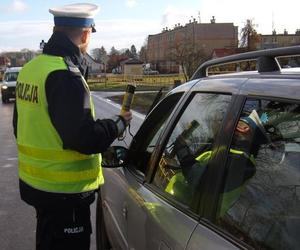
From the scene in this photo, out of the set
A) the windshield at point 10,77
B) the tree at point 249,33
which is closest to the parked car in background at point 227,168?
the windshield at point 10,77

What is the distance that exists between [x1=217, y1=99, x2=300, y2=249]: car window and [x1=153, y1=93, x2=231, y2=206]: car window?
205mm

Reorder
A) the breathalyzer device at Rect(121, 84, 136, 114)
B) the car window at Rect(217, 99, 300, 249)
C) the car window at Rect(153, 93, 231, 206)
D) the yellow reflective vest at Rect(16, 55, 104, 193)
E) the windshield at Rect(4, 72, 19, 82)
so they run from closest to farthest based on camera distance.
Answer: the car window at Rect(217, 99, 300, 249) → the car window at Rect(153, 93, 231, 206) → the yellow reflective vest at Rect(16, 55, 104, 193) → the breathalyzer device at Rect(121, 84, 136, 114) → the windshield at Rect(4, 72, 19, 82)

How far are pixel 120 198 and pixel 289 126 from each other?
61.5 inches

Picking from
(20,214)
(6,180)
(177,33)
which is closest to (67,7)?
(20,214)

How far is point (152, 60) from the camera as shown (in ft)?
432

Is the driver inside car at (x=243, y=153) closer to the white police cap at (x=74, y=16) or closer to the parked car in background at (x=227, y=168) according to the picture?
the parked car in background at (x=227, y=168)

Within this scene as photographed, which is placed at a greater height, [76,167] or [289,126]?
[289,126]

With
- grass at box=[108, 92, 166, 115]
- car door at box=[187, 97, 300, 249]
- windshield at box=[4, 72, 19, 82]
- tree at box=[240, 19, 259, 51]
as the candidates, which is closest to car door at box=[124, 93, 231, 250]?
car door at box=[187, 97, 300, 249]

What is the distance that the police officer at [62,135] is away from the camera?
9.56 feet

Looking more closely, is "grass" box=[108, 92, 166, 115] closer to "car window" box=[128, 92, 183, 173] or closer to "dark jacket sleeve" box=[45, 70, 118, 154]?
"car window" box=[128, 92, 183, 173]

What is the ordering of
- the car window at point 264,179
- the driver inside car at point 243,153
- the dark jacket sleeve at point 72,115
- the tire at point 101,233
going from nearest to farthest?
the car window at point 264,179, the driver inside car at point 243,153, the dark jacket sleeve at point 72,115, the tire at point 101,233

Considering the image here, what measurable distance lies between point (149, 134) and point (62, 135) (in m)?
0.72

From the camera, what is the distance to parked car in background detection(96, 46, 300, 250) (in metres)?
1.95

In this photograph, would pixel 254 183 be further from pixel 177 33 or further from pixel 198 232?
pixel 177 33
